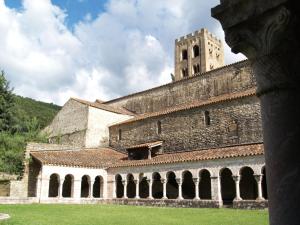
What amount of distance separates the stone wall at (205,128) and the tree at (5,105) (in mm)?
14059

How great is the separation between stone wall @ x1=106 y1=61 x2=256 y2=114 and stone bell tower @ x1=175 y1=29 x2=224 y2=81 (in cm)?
1229

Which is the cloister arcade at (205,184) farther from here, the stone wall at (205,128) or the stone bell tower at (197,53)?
the stone bell tower at (197,53)

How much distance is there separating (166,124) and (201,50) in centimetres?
2189

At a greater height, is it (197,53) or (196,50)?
(196,50)

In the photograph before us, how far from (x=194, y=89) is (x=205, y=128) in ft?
23.0

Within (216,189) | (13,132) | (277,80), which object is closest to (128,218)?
(216,189)

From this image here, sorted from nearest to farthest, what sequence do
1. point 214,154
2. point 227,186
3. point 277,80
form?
1. point 277,80
2. point 214,154
3. point 227,186

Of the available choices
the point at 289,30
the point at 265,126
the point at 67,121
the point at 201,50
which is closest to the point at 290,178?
the point at 265,126

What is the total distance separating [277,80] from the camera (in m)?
2.48

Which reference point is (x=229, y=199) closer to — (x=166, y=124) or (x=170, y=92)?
(x=166, y=124)

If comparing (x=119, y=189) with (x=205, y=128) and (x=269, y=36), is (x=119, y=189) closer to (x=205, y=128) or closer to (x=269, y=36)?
(x=205, y=128)

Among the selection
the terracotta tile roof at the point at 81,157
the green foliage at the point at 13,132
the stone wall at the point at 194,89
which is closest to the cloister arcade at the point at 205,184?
the terracotta tile roof at the point at 81,157

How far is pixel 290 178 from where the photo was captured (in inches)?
90.4

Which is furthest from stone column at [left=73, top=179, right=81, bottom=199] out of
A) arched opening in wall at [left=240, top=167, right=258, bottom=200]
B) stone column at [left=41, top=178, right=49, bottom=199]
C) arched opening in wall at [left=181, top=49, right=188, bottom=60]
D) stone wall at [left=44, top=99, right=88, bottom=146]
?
arched opening in wall at [left=181, top=49, right=188, bottom=60]
